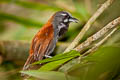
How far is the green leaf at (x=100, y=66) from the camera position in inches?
39.8

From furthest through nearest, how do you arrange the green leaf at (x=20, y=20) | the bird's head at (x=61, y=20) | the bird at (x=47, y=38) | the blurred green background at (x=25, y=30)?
1. the green leaf at (x=20, y=20)
2. the blurred green background at (x=25, y=30)
3. the bird's head at (x=61, y=20)
4. the bird at (x=47, y=38)

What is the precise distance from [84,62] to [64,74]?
0.07m

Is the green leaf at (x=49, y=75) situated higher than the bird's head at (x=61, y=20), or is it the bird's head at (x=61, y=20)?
the bird's head at (x=61, y=20)

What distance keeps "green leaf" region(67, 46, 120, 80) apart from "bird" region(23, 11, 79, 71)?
2.75ft

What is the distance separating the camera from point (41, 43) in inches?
82.0

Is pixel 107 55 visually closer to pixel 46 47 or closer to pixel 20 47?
pixel 46 47

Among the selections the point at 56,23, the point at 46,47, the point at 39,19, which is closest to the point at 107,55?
the point at 46,47

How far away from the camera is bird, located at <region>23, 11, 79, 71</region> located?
2.04 metres

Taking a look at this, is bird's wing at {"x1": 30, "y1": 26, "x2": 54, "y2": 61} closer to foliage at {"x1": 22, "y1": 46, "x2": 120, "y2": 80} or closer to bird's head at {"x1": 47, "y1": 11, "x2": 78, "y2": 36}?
bird's head at {"x1": 47, "y1": 11, "x2": 78, "y2": 36}

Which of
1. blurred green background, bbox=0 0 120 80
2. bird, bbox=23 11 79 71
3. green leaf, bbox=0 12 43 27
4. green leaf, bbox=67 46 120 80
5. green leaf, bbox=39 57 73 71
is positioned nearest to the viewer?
green leaf, bbox=67 46 120 80

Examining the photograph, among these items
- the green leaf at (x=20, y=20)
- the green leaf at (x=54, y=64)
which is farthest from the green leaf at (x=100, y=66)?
the green leaf at (x=20, y=20)

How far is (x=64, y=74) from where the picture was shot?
1.15 m

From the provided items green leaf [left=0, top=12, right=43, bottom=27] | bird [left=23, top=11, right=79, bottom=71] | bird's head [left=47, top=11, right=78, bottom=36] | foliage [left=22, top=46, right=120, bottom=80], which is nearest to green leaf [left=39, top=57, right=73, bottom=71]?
foliage [left=22, top=46, right=120, bottom=80]

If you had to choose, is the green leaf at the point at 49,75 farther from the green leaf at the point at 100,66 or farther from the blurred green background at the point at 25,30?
the blurred green background at the point at 25,30
